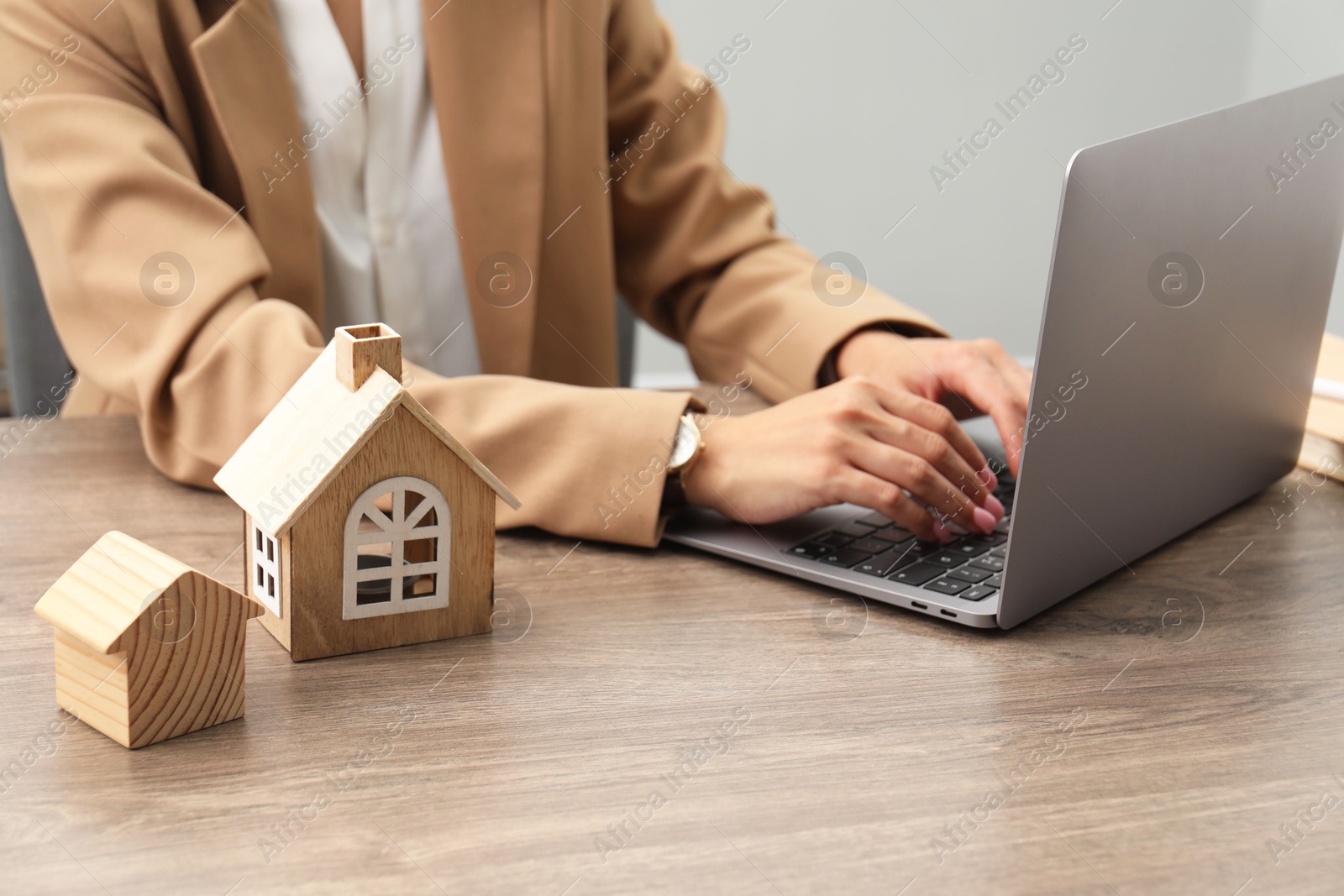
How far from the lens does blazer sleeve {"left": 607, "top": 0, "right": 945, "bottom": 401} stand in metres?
1.27

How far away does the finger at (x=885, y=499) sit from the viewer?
797mm

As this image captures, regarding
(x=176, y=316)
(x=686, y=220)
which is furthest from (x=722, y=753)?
(x=686, y=220)

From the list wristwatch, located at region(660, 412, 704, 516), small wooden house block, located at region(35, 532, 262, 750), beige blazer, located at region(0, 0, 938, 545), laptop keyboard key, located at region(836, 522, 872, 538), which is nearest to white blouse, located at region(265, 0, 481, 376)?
beige blazer, located at region(0, 0, 938, 545)

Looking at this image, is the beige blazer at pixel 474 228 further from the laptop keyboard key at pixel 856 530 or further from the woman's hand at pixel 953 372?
A: the laptop keyboard key at pixel 856 530

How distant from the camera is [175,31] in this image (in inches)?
40.7

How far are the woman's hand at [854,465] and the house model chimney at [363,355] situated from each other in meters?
0.28

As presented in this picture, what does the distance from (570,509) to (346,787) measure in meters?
0.33

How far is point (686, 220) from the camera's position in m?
1.36

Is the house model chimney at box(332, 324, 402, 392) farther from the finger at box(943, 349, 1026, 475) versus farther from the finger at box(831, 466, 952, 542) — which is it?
the finger at box(943, 349, 1026, 475)

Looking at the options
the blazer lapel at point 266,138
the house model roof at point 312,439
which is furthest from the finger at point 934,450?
the blazer lapel at point 266,138

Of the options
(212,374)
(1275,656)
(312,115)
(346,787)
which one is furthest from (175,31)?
(1275,656)

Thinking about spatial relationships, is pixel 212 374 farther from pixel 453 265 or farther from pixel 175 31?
pixel 453 265

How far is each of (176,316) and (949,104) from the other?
274 cm

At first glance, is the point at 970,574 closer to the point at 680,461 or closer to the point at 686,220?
the point at 680,461
